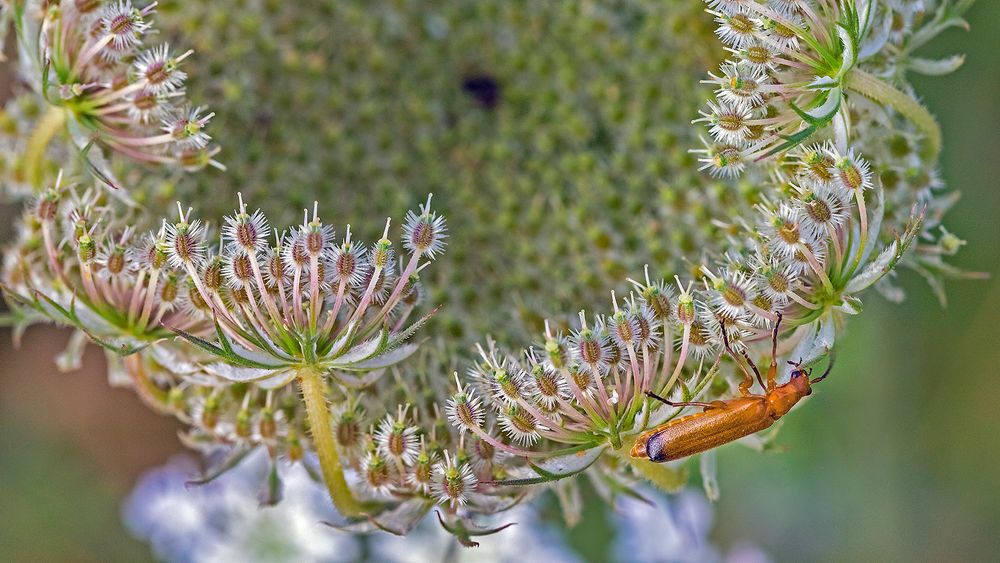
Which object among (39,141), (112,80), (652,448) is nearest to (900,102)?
(652,448)

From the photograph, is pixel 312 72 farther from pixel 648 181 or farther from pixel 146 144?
pixel 648 181

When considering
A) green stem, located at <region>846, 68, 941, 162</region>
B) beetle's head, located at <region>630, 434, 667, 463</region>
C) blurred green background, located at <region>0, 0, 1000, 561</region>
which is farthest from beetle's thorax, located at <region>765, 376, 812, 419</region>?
blurred green background, located at <region>0, 0, 1000, 561</region>

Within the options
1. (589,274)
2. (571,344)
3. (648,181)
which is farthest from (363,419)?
(648,181)

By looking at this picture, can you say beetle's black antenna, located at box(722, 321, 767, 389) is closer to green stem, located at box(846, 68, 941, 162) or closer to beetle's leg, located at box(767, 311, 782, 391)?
beetle's leg, located at box(767, 311, 782, 391)

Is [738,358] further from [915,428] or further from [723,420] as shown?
[915,428]

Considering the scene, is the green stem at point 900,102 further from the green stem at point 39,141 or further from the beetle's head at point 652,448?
the green stem at point 39,141

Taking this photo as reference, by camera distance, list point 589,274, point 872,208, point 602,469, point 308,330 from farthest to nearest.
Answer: point 589,274, point 602,469, point 872,208, point 308,330
